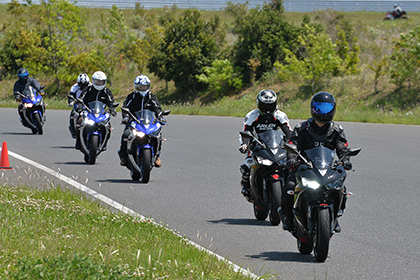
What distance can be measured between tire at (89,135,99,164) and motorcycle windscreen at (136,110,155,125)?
2.48 metres

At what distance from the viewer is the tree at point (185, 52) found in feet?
140

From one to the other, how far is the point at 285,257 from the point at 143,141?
5.19 meters

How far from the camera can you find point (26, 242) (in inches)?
223

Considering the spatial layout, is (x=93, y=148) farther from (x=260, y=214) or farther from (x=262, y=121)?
(x=260, y=214)

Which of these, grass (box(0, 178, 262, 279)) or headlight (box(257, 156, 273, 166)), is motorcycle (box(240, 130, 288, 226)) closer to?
headlight (box(257, 156, 273, 166))

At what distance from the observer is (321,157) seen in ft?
19.9

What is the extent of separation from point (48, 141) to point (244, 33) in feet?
84.2

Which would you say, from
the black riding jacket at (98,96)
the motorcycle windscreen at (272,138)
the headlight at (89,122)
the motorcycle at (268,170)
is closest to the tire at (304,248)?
the motorcycle at (268,170)

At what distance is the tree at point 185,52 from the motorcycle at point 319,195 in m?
36.3

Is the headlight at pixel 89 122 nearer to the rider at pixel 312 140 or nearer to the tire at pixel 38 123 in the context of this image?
the tire at pixel 38 123

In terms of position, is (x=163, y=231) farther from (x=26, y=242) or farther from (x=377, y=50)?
(x=377, y=50)

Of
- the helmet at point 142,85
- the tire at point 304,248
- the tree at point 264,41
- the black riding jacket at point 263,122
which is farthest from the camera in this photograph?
the tree at point 264,41

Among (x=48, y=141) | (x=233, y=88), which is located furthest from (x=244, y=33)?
(x=48, y=141)

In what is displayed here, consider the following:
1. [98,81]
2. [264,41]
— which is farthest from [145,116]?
[264,41]
